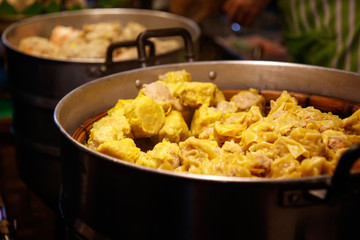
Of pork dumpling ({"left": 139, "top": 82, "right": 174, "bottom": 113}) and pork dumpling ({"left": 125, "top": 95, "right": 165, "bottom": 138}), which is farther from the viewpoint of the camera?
pork dumpling ({"left": 139, "top": 82, "right": 174, "bottom": 113})

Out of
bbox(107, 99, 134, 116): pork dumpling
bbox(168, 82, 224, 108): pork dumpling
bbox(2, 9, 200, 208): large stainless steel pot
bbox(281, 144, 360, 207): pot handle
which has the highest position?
bbox(281, 144, 360, 207): pot handle

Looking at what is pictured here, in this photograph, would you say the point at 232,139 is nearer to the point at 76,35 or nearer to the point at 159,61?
the point at 159,61

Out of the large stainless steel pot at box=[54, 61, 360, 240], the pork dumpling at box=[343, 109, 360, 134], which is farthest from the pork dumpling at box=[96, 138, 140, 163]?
the pork dumpling at box=[343, 109, 360, 134]

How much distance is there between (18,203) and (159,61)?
5.61 feet

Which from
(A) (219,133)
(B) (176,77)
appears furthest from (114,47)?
(A) (219,133)

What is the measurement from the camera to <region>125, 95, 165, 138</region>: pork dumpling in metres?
1.50

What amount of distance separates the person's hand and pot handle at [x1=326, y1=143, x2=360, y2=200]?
242cm

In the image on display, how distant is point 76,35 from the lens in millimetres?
3123

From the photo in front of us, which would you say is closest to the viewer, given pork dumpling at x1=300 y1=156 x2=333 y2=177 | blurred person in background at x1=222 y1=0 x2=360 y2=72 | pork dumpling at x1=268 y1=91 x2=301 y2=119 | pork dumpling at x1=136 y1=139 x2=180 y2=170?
pork dumpling at x1=300 y1=156 x2=333 y2=177

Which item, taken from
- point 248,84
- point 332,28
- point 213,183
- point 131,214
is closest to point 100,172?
point 131,214

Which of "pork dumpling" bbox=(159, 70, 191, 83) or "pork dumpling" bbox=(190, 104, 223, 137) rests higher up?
"pork dumpling" bbox=(159, 70, 191, 83)

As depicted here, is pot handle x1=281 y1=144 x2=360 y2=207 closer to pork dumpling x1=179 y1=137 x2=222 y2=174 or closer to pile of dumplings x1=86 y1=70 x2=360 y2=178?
pile of dumplings x1=86 y1=70 x2=360 y2=178

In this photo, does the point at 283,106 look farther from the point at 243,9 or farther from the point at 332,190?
the point at 243,9

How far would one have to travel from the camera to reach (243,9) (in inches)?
125
